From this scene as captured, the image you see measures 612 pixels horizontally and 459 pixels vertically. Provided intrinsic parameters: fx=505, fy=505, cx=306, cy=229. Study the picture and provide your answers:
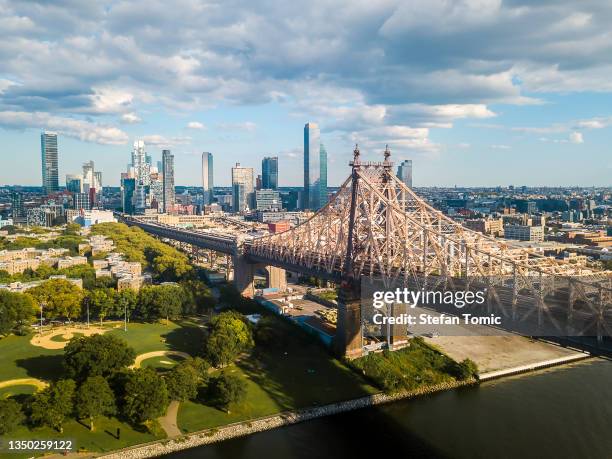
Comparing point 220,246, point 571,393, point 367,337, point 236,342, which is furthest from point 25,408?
point 220,246

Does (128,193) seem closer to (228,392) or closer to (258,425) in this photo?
(228,392)

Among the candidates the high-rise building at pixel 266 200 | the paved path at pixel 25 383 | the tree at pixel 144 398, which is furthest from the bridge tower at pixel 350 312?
the high-rise building at pixel 266 200

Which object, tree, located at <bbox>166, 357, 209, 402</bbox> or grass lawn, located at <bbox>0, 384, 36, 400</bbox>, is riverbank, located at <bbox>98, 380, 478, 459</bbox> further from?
grass lawn, located at <bbox>0, 384, 36, 400</bbox>

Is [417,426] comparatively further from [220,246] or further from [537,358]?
[220,246]

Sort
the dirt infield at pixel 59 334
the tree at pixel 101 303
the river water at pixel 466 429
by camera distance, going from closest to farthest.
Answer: the river water at pixel 466 429 < the dirt infield at pixel 59 334 < the tree at pixel 101 303

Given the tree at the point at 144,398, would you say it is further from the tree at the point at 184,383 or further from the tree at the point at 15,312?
the tree at the point at 15,312

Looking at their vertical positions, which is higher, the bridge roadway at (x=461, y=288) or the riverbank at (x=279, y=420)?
the bridge roadway at (x=461, y=288)

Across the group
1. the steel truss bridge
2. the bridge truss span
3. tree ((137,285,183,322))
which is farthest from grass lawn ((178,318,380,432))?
tree ((137,285,183,322))

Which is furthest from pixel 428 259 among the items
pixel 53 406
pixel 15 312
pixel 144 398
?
pixel 15 312
